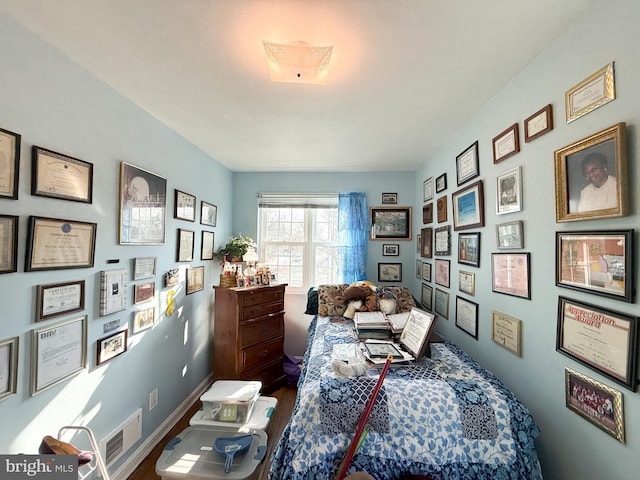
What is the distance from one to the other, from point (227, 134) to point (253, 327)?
6.28ft

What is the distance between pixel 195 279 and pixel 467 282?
250cm

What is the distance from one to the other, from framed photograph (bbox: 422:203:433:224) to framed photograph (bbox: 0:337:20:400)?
3.10m

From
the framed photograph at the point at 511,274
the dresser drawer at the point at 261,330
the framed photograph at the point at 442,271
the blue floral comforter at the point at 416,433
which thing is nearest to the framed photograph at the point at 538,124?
the framed photograph at the point at 511,274

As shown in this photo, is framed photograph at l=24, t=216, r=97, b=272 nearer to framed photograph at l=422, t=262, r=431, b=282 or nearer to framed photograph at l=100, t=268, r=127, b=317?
framed photograph at l=100, t=268, r=127, b=317

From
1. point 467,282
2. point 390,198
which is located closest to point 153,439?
point 467,282

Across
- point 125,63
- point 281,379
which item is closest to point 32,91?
point 125,63

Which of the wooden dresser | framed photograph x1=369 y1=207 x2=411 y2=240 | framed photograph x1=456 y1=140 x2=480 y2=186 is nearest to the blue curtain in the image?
framed photograph x1=369 y1=207 x2=411 y2=240

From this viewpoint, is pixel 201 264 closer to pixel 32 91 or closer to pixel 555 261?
pixel 32 91

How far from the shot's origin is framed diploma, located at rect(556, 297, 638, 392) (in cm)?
90

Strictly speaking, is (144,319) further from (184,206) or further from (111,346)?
(184,206)

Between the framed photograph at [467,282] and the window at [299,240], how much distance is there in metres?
1.65

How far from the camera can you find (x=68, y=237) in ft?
4.48

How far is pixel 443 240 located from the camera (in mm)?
2479

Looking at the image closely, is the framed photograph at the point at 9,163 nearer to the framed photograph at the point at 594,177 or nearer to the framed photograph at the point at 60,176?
the framed photograph at the point at 60,176
